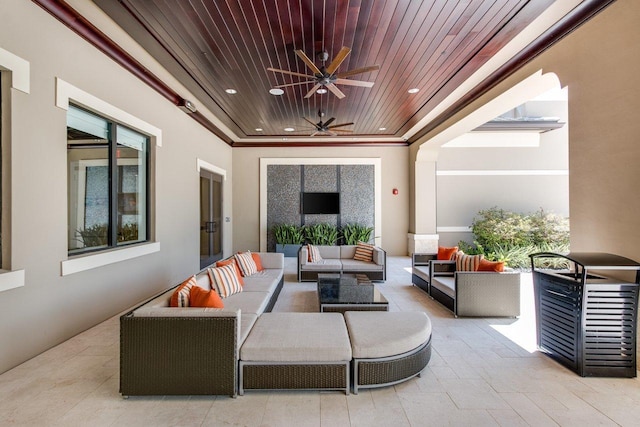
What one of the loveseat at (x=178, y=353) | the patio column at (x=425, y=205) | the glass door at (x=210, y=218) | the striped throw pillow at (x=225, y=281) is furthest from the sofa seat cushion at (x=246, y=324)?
the patio column at (x=425, y=205)

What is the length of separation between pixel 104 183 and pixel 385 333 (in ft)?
11.6

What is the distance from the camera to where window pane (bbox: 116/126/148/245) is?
13.0ft

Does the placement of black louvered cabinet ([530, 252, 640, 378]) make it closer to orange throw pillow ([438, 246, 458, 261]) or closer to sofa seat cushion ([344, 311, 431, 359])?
sofa seat cushion ([344, 311, 431, 359])

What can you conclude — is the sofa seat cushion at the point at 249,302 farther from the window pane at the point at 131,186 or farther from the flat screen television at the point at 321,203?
the flat screen television at the point at 321,203

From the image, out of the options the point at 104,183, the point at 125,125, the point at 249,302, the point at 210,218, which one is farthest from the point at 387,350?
the point at 210,218

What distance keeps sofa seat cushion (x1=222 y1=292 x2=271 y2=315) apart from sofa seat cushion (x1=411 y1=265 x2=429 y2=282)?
96.7 inches

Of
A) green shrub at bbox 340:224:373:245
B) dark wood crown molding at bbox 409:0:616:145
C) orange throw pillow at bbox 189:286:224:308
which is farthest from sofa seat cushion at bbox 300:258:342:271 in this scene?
dark wood crown molding at bbox 409:0:616:145

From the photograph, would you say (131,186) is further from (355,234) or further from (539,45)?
(355,234)

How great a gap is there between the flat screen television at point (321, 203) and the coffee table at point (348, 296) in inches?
161

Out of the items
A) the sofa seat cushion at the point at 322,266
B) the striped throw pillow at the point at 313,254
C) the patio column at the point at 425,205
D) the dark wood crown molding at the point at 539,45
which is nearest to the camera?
the dark wood crown molding at the point at 539,45

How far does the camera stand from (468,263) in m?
4.18

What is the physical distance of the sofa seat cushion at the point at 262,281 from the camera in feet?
12.1

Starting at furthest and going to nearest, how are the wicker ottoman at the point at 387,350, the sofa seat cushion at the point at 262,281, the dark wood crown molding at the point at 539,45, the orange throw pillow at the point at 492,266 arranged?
the orange throw pillow at the point at 492,266, the sofa seat cushion at the point at 262,281, the dark wood crown molding at the point at 539,45, the wicker ottoman at the point at 387,350

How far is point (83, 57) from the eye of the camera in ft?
10.5
